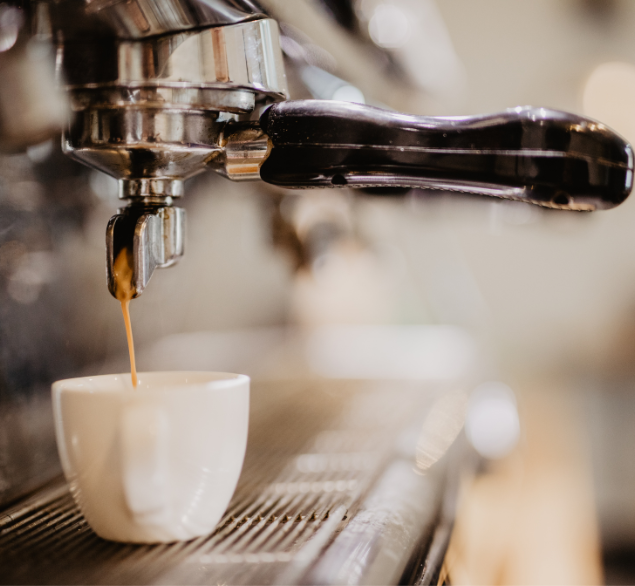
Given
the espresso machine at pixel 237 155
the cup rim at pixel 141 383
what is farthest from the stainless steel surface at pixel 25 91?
the cup rim at pixel 141 383

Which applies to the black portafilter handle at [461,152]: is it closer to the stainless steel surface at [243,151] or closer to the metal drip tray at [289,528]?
the stainless steel surface at [243,151]

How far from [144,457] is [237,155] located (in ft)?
0.45

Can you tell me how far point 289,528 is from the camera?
31cm

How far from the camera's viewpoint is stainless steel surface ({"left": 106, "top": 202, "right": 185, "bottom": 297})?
30 cm

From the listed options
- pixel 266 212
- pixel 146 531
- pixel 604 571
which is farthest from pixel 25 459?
pixel 604 571

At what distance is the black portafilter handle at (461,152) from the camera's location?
261 mm

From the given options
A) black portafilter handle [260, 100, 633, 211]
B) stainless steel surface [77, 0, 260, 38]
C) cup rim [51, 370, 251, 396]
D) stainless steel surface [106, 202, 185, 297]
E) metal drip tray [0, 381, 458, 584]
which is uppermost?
stainless steel surface [77, 0, 260, 38]

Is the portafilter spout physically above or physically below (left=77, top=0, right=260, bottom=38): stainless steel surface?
below

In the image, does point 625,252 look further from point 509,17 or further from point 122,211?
point 122,211

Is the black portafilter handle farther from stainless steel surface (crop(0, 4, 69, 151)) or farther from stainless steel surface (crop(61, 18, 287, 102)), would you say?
stainless steel surface (crop(0, 4, 69, 151))

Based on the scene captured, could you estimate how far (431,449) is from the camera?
1.53ft

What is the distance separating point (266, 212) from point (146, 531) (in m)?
0.48

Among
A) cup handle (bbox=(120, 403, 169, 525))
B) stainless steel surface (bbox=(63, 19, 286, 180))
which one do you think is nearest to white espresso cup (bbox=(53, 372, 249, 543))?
cup handle (bbox=(120, 403, 169, 525))

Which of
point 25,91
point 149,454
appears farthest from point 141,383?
point 25,91
